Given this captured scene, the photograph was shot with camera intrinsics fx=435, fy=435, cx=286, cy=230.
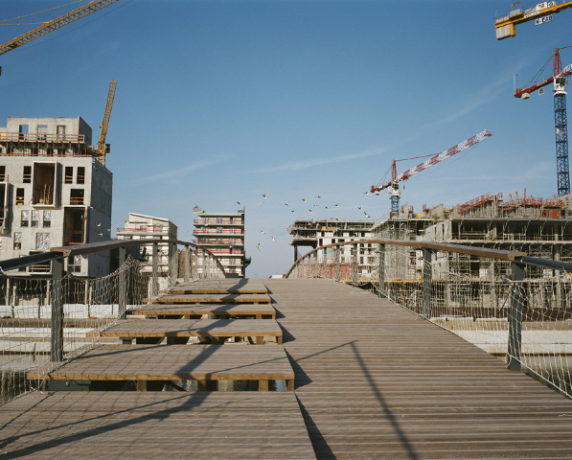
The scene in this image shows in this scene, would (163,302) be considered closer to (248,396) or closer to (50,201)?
(248,396)

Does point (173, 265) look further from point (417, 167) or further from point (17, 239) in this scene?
point (417, 167)

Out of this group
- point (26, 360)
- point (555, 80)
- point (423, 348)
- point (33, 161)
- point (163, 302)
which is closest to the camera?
point (423, 348)

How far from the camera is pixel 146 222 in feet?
242

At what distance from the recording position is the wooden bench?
3791mm

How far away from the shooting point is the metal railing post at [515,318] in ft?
15.2

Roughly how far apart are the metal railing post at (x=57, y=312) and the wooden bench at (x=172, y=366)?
0.17m

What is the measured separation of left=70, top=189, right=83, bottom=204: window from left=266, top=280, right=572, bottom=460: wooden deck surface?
43.7 metres

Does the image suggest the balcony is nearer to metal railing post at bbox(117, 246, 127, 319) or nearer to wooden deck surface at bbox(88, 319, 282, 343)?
metal railing post at bbox(117, 246, 127, 319)

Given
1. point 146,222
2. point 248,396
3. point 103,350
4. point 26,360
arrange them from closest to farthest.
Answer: point 248,396
point 103,350
point 26,360
point 146,222

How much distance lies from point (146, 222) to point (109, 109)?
2698 cm

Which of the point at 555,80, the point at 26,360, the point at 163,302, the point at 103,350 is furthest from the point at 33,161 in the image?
the point at 555,80

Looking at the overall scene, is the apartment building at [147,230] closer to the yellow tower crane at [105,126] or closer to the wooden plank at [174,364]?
the yellow tower crane at [105,126]

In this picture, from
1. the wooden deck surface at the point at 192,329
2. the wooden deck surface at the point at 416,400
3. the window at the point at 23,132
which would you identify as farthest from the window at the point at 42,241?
the wooden deck surface at the point at 416,400

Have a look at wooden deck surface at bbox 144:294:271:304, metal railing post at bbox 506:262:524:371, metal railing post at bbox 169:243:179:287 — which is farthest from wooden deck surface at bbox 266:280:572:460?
metal railing post at bbox 169:243:179:287
